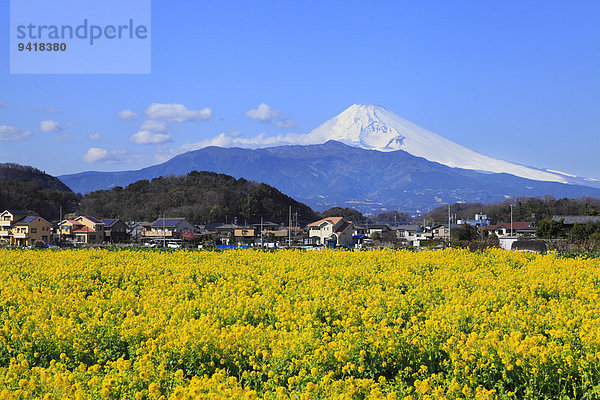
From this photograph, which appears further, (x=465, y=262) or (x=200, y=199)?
(x=200, y=199)

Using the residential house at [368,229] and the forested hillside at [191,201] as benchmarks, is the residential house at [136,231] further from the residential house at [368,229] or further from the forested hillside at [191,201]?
the residential house at [368,229]

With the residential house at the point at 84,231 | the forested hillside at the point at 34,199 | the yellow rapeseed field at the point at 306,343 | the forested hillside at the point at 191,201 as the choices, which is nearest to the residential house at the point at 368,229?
the forested hillside at the point at 191,201

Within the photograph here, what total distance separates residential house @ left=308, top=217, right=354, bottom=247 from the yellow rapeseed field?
57.2 m

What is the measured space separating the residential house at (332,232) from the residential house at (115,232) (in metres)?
24.0

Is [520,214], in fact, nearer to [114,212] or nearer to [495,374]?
[114,212]

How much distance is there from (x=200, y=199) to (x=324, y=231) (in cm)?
3455

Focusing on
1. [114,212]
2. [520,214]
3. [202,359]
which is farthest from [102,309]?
[114,212]

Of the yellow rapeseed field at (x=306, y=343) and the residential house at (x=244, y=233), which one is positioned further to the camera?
the residential house at (x=244, y=233)

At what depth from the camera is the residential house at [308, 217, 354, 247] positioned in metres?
69.8

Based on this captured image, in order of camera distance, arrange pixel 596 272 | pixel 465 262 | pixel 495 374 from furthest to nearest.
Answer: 1. pixel 465 262
2. pixel 596 272
3. pixel 495 374

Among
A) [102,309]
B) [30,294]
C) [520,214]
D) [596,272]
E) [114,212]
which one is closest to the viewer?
[102,309]

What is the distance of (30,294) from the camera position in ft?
35.5

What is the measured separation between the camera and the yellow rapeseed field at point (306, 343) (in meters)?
5.80

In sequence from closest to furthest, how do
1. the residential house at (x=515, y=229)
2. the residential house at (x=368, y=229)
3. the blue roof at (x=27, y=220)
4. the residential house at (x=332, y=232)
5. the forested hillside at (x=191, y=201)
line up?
the residential house at (x=332, y=232) → the blue roof at (x=27, y=220) → the residential house at (x=515, y=229) → the residential house at (x=368, y=229) → the forested hillside at (x=191, y=201)
